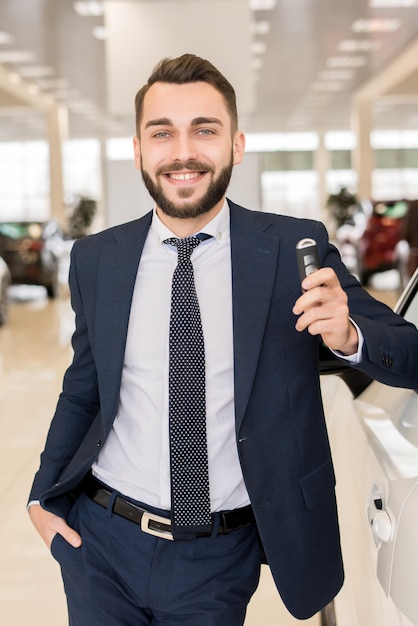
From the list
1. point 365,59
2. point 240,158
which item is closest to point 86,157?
point 365,59

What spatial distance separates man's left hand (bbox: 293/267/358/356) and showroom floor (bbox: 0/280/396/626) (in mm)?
1999

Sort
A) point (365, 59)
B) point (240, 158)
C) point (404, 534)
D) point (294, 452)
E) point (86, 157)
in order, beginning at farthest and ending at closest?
point (86, 157)
point (365, 59)
point (240, 158)
point (294, 452)
point (404, 534)

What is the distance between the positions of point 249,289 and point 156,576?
0.55 m

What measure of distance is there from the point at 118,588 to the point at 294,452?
42 cm

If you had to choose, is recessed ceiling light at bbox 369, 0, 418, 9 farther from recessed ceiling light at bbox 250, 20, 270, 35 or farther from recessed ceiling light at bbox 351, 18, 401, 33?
recessed ceiling light at bbox 250, 20, 270, 35

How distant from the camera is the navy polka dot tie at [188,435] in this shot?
1.65 m

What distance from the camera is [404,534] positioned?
4.47ft

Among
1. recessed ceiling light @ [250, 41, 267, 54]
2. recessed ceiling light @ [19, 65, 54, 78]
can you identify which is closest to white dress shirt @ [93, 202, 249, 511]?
recessed ceiling light @ [250, 41, 267, 54]

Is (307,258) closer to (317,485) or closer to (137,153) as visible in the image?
(317,485)

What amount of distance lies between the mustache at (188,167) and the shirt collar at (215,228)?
0.10m

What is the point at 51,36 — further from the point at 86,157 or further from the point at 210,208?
the point at 86,157

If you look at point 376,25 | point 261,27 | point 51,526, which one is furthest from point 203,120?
point 376,25

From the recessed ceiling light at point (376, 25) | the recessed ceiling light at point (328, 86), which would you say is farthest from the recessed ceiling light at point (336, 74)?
the recessed ceiling light at point (376, 25)

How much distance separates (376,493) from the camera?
1.63m
